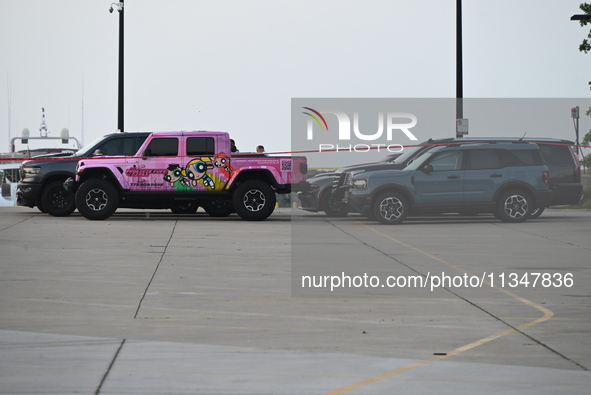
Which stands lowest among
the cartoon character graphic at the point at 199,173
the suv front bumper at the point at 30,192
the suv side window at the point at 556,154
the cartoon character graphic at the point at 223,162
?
the suv front bumper at the point at 30,192

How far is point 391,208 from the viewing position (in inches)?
901

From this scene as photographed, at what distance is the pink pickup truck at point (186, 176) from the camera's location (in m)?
23.4

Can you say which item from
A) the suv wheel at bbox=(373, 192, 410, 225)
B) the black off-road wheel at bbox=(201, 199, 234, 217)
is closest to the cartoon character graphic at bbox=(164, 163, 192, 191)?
the black off-road wheel at bbox=(201, 199, 234, 217)

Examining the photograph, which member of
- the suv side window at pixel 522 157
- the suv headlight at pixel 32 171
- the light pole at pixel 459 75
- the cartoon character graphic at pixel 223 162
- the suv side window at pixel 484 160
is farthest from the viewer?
the light pole at pixel 459 75

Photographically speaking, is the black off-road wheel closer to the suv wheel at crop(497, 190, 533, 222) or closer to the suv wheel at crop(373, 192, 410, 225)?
the suv wheel at crop(373, 192, 410, 225)

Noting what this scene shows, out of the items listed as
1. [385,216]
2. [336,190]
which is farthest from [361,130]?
[385,216]

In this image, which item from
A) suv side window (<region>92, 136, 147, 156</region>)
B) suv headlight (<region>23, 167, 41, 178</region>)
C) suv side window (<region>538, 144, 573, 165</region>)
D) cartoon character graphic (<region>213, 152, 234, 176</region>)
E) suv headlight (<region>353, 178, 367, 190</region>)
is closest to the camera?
suv headlight (<region>353, 178, 367, 190</region>)

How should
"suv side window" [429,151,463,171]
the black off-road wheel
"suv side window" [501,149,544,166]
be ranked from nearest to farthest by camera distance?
"suv side window" [429,151,463,171]
"suv side window" [501,149,544,166]
the black off-road wheel

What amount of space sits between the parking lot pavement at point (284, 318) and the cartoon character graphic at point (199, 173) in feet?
17.7

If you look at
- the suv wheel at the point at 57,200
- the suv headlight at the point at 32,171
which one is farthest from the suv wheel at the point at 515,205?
the suv headlight at the point at 32,171

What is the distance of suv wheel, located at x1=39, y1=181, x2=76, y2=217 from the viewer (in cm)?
2488

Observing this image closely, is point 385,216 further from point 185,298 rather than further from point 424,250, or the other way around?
point 185,298

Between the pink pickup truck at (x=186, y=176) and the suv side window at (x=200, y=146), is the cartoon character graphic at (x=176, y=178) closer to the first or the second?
the pink pickup truck at (x=186, y=176)

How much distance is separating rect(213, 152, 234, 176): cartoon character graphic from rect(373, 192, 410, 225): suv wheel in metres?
3.49
